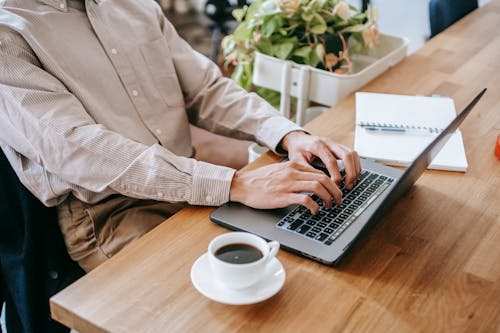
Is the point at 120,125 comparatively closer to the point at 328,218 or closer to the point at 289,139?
the point at 289,139

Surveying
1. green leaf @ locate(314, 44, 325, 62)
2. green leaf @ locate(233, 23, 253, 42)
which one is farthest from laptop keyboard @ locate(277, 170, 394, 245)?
green leaf @ locate(233, 23, 253, 42)

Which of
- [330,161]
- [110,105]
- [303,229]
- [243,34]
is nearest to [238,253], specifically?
[303,229]

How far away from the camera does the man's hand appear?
1.13m

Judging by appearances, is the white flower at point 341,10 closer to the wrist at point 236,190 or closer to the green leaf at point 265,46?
the green leaf at point 265,46

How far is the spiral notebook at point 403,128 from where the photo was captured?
1229 mm

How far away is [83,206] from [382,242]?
0.64 metres

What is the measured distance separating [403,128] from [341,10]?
534 mm

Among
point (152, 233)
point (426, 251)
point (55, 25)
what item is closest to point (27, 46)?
point (55, 25)

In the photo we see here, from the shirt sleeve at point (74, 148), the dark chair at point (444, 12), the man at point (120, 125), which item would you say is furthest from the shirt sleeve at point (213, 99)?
the dark chair at point (444, 12)

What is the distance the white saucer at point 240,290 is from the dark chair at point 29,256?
18.3 inches

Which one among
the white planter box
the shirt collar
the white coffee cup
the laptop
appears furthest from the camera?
the white planter box

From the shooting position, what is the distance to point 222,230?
0.98 m

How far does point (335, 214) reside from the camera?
1021 millimetres

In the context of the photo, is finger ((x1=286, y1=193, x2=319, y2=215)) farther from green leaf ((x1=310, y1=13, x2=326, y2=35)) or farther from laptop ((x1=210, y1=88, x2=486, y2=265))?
green leaf ((x1=310, y1=13, x2=326, y2=35))
